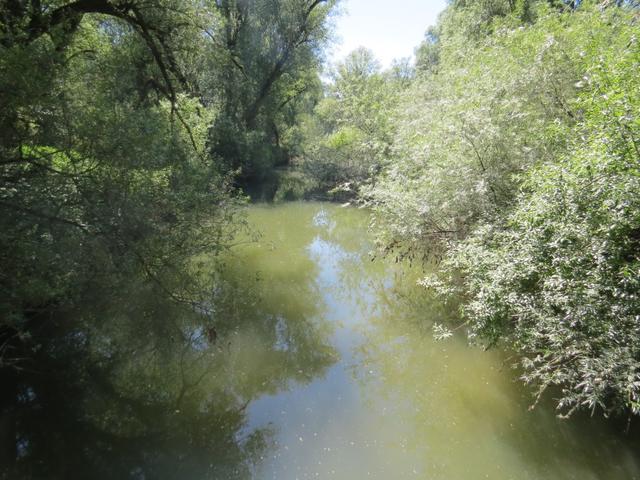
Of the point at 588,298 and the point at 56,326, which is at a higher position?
the point at 56,326

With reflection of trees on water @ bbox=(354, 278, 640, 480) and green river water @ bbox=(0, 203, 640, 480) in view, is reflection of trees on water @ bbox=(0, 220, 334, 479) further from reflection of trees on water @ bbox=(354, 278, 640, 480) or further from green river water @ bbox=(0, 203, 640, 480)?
reflection of trees on water @ bbox=(354, 278, 640, 480)

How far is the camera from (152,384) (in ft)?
19.0

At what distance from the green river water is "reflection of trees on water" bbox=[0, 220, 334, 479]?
0.07 ft

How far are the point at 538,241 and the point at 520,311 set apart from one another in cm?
94

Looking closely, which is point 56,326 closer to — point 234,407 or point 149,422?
point 149,422

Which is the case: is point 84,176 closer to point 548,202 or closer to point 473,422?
point 548,202

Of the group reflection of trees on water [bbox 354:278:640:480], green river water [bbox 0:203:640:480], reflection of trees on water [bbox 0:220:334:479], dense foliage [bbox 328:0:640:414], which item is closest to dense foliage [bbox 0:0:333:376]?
reflection of trees on water [bbox 0:220:334:479]

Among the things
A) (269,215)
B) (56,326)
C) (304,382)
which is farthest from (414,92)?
(56,326)

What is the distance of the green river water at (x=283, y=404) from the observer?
443 centimetres

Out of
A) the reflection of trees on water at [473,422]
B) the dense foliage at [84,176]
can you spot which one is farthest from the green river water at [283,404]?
the dense foliage at [84,176]

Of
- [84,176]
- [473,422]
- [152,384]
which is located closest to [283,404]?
[152,384]

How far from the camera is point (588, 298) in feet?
13.5

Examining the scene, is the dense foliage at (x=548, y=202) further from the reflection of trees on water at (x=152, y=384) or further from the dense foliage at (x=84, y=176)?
the dense foliage at (x=84, y=176)

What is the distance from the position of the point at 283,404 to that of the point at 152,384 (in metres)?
2.17
